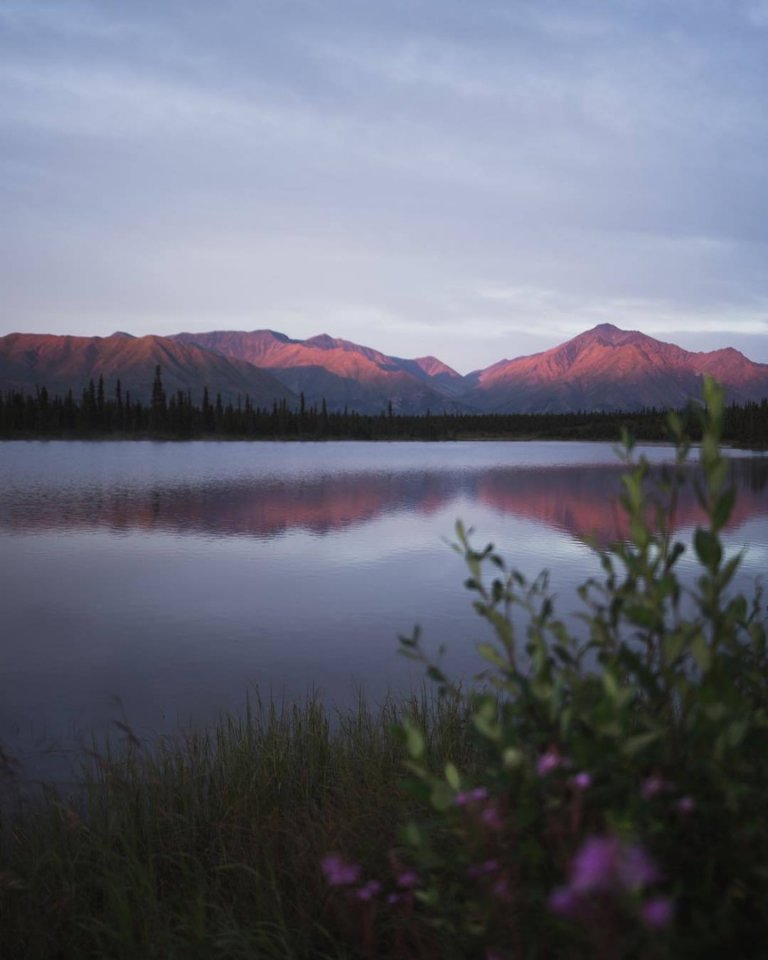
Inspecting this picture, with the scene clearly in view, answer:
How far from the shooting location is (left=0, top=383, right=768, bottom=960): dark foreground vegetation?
8.84 ft

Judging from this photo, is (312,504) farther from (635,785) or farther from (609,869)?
(609,869)

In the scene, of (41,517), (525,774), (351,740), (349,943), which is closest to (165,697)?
(351,740)

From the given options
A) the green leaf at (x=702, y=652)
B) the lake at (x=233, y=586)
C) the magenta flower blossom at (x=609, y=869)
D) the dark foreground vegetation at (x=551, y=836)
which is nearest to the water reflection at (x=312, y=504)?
the lake at (x=233, y=586)

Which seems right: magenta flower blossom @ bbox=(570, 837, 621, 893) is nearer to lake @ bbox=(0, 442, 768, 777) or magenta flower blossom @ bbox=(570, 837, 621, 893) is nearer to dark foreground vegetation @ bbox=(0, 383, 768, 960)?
dark foreground vegetation @ bbox=(0, 383, 768, 960)

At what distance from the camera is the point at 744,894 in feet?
9.47

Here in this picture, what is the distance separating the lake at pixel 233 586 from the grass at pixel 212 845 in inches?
96.2

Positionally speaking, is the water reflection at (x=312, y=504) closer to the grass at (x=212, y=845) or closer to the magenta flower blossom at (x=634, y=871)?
the grass at (x=212, y=845)

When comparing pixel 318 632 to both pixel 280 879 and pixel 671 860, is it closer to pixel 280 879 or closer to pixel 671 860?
pixel 280 879

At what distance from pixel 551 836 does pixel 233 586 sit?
21054 millimetres

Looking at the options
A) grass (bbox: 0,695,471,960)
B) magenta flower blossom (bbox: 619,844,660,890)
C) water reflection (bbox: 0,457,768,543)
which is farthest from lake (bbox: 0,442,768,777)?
grass (bbox: 0,695,471,960)

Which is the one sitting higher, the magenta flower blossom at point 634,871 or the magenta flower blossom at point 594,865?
the magenta flower blossom at point 594,865

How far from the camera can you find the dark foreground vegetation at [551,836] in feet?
8.84

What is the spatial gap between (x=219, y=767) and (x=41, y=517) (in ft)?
106

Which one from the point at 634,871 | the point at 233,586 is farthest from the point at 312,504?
the point at 634,871
